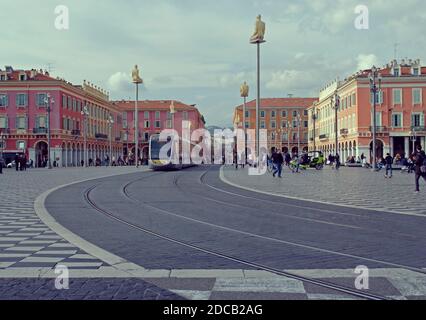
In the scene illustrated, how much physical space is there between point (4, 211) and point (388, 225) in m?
9.40

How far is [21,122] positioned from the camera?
7325 cm

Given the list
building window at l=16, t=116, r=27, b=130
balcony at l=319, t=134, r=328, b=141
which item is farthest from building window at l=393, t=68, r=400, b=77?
building window at l=16, t=116, r=27, b=130

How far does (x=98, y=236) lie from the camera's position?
32.2ft

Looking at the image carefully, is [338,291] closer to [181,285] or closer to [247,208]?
[181,285]

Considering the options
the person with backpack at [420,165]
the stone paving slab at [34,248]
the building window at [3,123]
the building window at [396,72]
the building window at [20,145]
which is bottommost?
the stone paving slab at [34,248]

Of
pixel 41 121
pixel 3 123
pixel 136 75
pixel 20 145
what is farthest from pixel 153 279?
pixel 3 123

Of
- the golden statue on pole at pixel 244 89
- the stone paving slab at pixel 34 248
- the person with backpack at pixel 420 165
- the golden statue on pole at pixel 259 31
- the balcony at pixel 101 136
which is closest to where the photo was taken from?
the stone paving slab at pixel 34 248

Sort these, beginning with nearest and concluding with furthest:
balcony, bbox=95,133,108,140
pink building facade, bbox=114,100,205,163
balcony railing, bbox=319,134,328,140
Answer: balcony, bbox=95,133,108,140, balcony railing, bbox=319,134,328,140, pink building facade, bbox=114,100,205,163

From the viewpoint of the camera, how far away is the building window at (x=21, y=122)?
7319cm

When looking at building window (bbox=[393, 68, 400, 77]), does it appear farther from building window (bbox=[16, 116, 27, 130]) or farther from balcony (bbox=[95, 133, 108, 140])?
Answer: building window (bbox=[16, 116, 27, 130])

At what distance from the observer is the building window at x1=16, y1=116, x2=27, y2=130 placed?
73188mm

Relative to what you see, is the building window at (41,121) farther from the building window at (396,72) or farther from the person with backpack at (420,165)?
the person with backpack at (420,165)

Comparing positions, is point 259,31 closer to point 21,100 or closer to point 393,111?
point 393,111

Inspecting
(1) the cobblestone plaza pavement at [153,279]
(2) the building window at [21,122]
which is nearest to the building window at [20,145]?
(2) the building window at [21,122]
